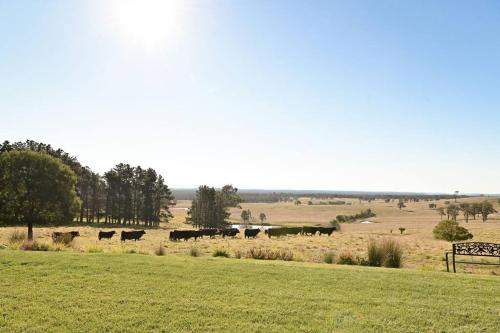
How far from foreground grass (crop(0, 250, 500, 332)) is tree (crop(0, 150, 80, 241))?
100ft

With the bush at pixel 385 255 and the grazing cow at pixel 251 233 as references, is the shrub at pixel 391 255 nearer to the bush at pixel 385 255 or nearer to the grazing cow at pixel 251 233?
the bush at pixel 385 255

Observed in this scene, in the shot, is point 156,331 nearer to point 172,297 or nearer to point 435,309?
point 172,297

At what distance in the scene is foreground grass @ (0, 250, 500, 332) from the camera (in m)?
7.80

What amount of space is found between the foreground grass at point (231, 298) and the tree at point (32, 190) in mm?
30532

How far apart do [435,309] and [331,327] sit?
272 centimetres

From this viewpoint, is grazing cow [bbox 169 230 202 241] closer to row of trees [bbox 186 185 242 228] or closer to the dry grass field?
the dry grass field

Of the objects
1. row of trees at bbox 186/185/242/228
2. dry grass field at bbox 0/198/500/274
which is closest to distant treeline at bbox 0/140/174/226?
row of trees at bbox 186/185/242/228

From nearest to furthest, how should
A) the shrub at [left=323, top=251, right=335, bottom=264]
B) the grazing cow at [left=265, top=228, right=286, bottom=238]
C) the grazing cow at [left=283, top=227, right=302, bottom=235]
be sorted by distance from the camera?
the shrub at [left=323, top=251, right=335, bottom=264] < the grazing cow at [left=265, top=228, right=286, bottom=238] < the grazing cow at [left=283, top=227, right=302, bottom=235]

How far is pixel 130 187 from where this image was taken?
3211 inches

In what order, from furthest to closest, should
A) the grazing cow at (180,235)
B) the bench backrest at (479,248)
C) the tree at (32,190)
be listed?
the grazing cow at (180,235), the tree at (32,190), the bench backrest at (479,248)

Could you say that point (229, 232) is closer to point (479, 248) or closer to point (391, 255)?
point (391, 255)

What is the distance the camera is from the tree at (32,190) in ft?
132

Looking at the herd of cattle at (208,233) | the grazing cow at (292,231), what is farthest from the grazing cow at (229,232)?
the grazing cow at (292,231)

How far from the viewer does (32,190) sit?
133 feet
